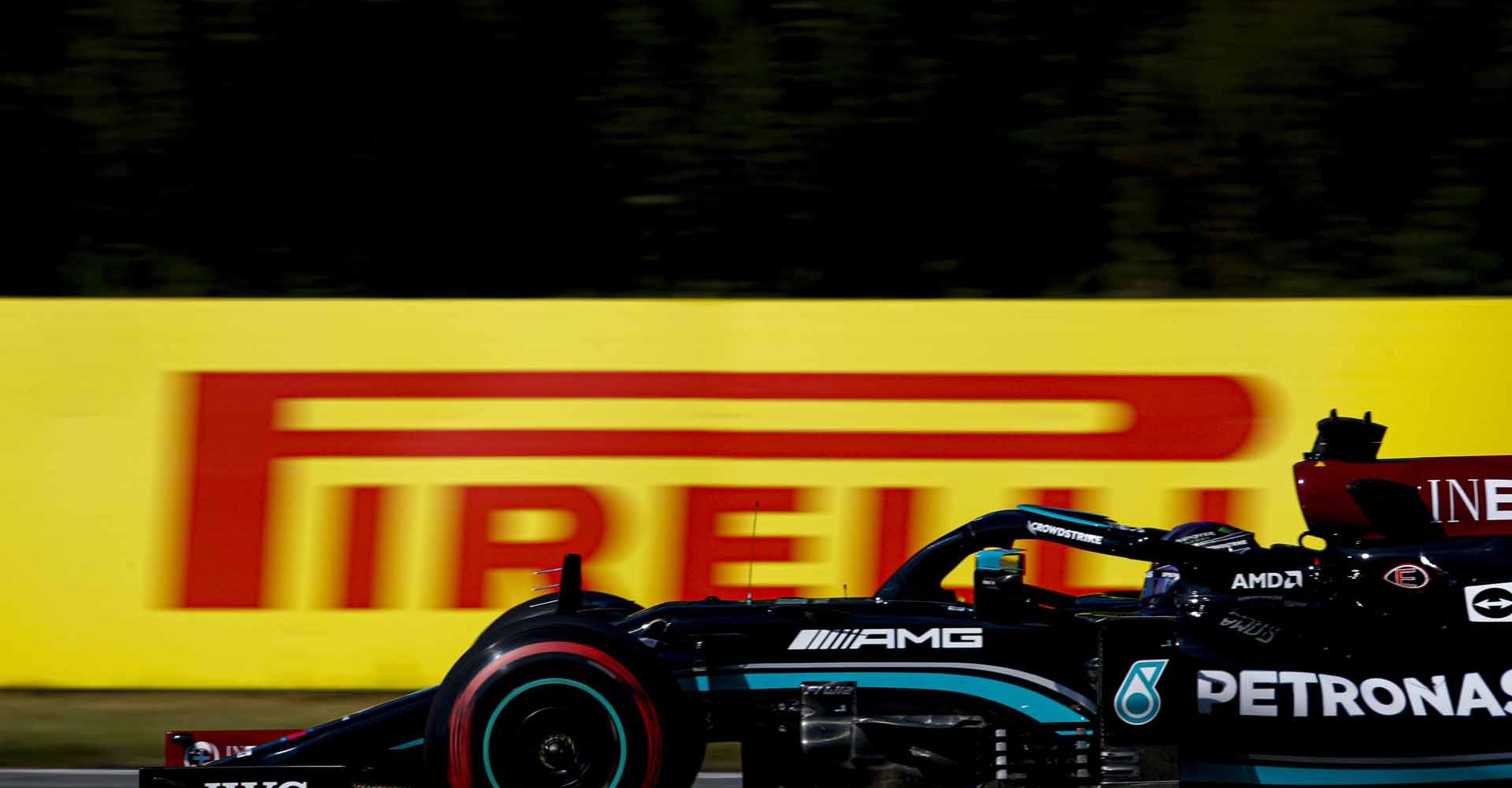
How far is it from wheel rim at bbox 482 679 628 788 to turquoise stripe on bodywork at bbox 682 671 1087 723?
31cm

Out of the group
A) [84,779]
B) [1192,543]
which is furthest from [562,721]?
[84,779]

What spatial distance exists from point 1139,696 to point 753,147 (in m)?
7.23

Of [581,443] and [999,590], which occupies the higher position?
[581,443]

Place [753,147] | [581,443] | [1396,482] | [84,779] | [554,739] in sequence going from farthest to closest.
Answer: [753,147]
[581,443]
[84,779]
[1396,482]
[554,739]

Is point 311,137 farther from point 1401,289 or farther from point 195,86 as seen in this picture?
point 1401,289

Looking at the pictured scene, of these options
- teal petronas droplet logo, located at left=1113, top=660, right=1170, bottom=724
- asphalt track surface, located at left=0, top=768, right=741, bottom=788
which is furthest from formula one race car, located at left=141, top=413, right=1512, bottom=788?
asphalt track surface, located at left=0, top=768, right=741, bottom=788

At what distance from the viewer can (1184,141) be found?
37.8 feet

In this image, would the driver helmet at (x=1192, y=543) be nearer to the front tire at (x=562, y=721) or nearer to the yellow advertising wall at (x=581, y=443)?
the front tire at (x=562, y=721)

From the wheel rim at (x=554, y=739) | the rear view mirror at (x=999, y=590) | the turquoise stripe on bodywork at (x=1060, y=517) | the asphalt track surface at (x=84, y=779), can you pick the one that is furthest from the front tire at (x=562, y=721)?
the asphalt track surface at (x=84, y=779)

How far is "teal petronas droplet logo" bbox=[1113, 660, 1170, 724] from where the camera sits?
500cm

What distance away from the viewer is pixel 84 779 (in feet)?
21.4

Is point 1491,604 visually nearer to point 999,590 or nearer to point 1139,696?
point 1139,696

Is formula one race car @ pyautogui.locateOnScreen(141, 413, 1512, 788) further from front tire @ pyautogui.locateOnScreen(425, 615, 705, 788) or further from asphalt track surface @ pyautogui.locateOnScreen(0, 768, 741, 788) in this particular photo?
A: asphalt track surface @ pyautogui.locateOnScreen(0, 768, 741, 788)

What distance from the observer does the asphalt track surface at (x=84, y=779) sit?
6.40 metres
